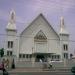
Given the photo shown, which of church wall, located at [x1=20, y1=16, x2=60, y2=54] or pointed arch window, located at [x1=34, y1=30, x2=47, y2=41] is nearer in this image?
church wall, located at [x1=20, y1=16, x2=60, y2=54]

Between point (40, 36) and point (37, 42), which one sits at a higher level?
point (40, 36)

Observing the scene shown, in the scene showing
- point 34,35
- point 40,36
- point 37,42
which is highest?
point 34,35

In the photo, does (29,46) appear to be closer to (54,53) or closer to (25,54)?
(25,54)

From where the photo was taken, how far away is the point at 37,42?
237ft

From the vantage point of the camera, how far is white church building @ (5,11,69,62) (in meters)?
70.0

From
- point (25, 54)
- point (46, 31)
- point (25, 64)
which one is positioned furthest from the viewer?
point (46, 31)

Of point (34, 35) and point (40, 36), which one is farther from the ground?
point (34, 35)

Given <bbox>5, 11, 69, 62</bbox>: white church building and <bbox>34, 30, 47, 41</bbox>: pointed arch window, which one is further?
<bbox>34, 30, 47, 41</bbox>: pointed arch window

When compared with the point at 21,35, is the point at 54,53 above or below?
below

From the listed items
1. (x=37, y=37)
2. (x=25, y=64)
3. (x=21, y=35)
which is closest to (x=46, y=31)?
(x=37, y=37)

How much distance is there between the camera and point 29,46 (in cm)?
7162

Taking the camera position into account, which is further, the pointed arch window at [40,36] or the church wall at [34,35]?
the pointed arch window at [40,36]

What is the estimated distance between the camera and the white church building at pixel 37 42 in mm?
70000

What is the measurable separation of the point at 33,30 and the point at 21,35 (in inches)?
172
